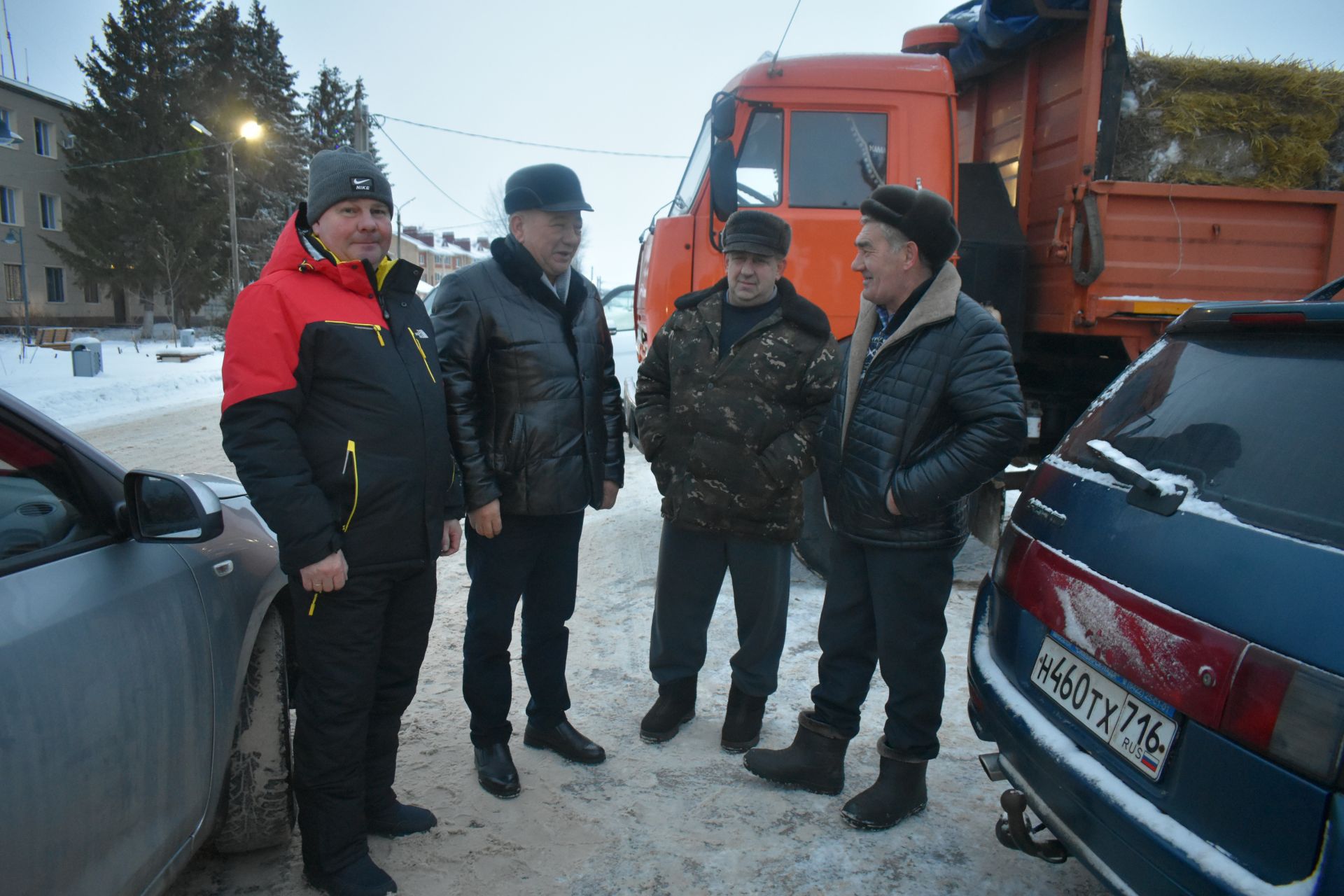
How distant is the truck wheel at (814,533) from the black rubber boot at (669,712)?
4.53ft

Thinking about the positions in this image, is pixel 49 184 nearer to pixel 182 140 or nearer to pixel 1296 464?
pixel 182 140

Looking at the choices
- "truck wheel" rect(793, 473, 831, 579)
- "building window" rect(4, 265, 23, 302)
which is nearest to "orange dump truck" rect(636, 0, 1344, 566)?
"truck wheel" rect(793, 473, 831, 579)

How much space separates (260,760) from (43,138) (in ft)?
137

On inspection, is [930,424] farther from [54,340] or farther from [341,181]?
[54,340]

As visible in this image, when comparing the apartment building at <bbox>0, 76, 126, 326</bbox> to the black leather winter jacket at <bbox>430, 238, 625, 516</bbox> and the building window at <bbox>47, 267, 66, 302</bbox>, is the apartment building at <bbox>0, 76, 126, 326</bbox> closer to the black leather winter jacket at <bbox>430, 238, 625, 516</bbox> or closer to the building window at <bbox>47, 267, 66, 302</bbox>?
the building window at <bbox>47, 267, 66, 302</bbox>

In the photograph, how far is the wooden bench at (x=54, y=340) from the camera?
68.7ft

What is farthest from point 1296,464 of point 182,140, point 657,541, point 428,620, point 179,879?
point 182,140

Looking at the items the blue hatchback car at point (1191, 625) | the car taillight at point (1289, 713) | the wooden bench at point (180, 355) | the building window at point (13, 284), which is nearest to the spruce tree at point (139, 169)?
the building window at point (13, 284)

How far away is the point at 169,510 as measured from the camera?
1879 mm

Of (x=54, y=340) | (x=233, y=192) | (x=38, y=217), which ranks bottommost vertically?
(x=54, y=340)

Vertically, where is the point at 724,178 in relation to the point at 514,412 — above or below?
above

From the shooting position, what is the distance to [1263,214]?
4305mm

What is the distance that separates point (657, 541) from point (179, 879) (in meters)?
3.53

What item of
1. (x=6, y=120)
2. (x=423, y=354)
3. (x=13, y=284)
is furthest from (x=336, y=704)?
(x=6, y=120)
